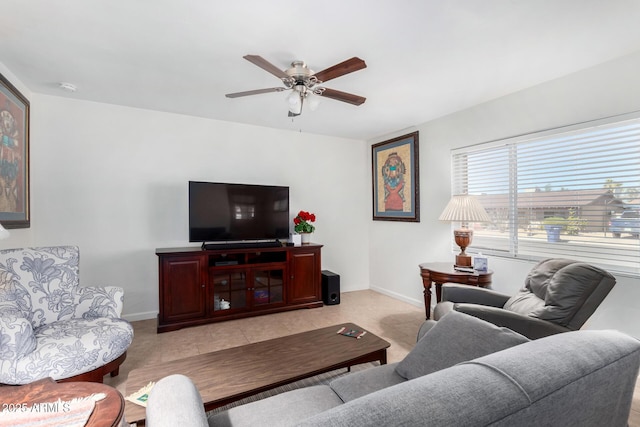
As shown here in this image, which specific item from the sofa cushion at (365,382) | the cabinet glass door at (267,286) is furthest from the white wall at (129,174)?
the sofa cushion at (365,382)

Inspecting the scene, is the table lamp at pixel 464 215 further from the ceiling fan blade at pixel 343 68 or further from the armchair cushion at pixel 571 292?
the ceiling fan blade at pixel 343 68

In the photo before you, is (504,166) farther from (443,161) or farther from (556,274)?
(556,274)

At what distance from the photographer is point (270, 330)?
316 centimetres

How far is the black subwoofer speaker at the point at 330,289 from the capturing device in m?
4.02

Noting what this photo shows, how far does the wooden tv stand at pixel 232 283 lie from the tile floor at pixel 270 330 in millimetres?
125

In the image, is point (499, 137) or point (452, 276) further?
point (499, 137)

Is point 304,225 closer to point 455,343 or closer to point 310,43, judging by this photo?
point 310,43

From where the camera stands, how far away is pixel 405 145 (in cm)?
414

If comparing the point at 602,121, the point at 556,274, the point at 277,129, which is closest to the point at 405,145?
the point at 277,129

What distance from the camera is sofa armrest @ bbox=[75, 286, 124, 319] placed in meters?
2.25

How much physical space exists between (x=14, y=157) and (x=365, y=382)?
3259 mm

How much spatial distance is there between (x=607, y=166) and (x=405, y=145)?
216 cm

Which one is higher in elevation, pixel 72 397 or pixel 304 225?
pixel 304 225

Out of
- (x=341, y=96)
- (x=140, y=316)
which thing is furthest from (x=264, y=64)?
(x=140, y=316)
